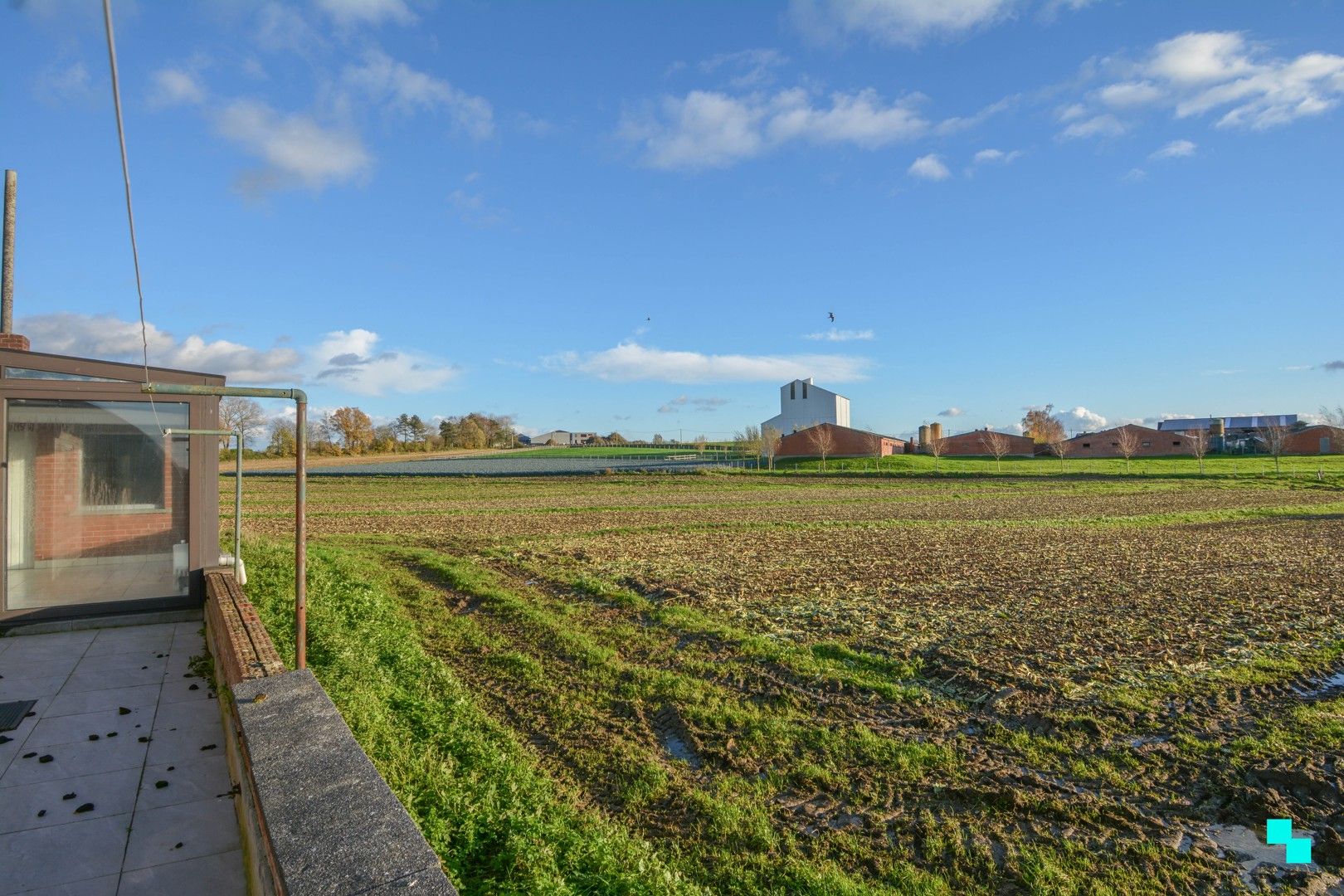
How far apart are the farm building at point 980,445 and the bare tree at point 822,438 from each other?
14.3 meters

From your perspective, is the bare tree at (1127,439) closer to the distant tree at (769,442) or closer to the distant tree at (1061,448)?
the distant tree at (1061,448)

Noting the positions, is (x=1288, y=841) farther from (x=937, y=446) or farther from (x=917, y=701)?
(x=937, y=446)

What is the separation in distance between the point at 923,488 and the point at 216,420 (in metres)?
34.7

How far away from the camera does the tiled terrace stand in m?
3.60

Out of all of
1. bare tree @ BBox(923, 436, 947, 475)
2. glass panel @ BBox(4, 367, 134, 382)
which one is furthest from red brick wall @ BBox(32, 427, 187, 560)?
bare tree @ BBox(923, 436, 947, 475)

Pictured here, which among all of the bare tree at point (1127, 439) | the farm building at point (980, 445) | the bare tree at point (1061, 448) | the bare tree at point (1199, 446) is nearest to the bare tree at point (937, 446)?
the farm building at point (980, 445)

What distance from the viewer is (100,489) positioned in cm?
841

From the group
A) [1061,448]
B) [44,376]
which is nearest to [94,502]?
[44,376]

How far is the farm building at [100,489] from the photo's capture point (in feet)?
26.0

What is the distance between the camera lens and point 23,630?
7672 millimetres

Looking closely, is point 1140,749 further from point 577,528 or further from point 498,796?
point 577,528

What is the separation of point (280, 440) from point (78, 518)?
207 feet

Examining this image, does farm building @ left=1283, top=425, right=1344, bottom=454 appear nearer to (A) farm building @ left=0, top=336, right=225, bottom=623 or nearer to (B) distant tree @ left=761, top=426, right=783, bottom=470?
(B) distant tree @ left=761, top=426, right=783, bottom=470

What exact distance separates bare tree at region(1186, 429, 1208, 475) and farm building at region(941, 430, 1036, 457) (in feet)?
43.0
